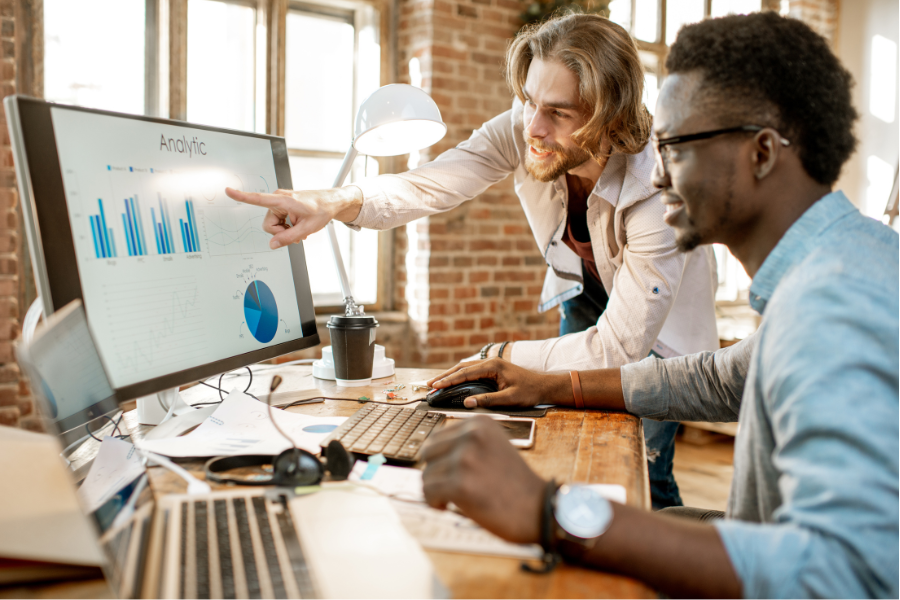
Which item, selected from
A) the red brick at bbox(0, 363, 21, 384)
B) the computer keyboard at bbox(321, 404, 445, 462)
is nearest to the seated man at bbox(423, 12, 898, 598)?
the computer keyboard at bbox(321, 404, 445, 462)

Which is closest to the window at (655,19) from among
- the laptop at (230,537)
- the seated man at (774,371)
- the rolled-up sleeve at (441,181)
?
the rolled-up sleeve at (441,181)

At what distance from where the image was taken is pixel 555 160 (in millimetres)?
1564

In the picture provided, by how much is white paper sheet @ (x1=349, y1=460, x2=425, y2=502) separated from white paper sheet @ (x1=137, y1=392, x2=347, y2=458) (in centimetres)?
11

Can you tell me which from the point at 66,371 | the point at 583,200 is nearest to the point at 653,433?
the point at 583,200

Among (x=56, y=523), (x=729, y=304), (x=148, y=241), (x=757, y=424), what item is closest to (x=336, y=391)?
(x=148, y=241)

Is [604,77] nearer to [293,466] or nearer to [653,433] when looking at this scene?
[653,433]

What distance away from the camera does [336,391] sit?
1381 mm

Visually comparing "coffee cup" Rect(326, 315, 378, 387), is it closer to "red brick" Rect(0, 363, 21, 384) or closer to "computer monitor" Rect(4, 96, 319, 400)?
"computer monitor" Rect(4, 96, 319, 400)

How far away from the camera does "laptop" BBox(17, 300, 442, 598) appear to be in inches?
23.0

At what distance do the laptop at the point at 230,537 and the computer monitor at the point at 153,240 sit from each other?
160 mm

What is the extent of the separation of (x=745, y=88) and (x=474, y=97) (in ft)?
7.87

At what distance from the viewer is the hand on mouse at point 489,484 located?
0.63m

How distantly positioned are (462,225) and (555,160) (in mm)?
1537

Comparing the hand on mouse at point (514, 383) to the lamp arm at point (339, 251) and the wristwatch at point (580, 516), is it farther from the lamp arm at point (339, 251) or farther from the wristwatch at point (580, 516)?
the wristwatch at point (580, 516)
